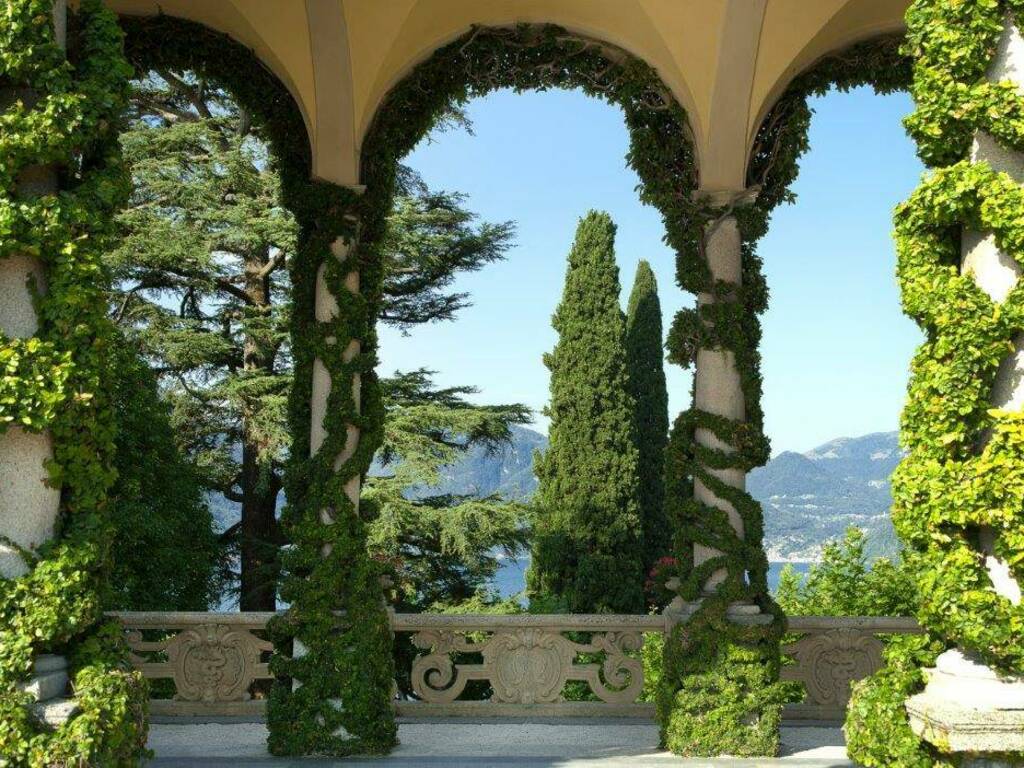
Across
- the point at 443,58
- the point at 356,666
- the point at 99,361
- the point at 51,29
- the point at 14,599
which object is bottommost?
the point at 356,666

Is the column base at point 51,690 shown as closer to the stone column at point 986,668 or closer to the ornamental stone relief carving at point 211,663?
the ornamental stone relief carving at point 211,663

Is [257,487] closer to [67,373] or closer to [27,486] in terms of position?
[27,486]

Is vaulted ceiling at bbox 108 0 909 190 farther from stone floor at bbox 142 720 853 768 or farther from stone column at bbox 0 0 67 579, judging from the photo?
stone floor at bbox 142 720 853 768

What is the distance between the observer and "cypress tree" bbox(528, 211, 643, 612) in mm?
15969

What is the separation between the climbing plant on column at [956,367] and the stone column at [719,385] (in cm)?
236

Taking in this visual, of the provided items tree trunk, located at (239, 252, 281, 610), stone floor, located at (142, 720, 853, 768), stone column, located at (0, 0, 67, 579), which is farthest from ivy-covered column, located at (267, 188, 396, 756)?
tree trunk, located at (239, 252, 281, 610)

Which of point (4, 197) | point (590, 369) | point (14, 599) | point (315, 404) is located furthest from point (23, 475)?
point (590, 369)

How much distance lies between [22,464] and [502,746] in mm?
3941

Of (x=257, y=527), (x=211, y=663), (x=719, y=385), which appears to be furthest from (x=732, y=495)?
(x=257, y=527)

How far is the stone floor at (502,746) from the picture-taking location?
21.5 feet

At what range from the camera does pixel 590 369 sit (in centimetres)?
1700

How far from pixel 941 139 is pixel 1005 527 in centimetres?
183

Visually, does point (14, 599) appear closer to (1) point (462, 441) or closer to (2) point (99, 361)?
(2) point (99, 361)

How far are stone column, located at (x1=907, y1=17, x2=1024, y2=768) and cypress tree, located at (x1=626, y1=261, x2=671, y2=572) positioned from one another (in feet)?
39.9
